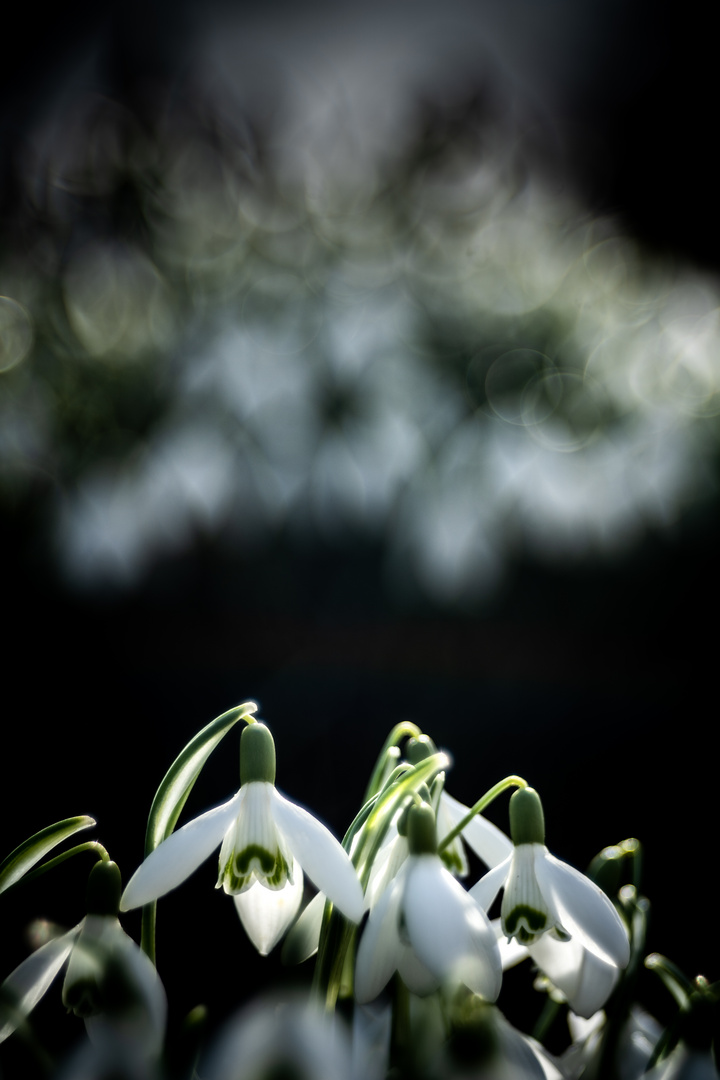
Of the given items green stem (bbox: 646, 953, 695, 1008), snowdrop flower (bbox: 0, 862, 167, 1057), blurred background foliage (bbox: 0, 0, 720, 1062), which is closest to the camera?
snowdrop flower (bbox: 0, 862, 167, 1057)

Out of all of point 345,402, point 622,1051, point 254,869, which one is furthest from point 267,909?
point 345,402

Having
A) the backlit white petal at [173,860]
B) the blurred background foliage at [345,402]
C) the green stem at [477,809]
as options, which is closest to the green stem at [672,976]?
the green stem at [477,809]

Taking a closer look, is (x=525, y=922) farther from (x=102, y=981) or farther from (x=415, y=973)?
(x=102, y=981)

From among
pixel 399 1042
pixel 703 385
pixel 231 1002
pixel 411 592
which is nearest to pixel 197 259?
pixel 411 592

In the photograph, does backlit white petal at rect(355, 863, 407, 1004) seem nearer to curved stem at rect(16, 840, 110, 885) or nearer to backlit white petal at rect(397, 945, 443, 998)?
backlit white petal at rect(397, 945, 443, 998)

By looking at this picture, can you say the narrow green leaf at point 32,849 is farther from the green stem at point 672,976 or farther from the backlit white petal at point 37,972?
the green stem at point 672,976

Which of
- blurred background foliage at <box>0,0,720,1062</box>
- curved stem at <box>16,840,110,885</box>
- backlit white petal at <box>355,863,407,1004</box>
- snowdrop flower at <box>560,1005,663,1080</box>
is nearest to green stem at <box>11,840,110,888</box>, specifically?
curved stem at <box>16,840,110,885</box>

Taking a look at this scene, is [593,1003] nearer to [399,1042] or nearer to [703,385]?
[399,1042]
